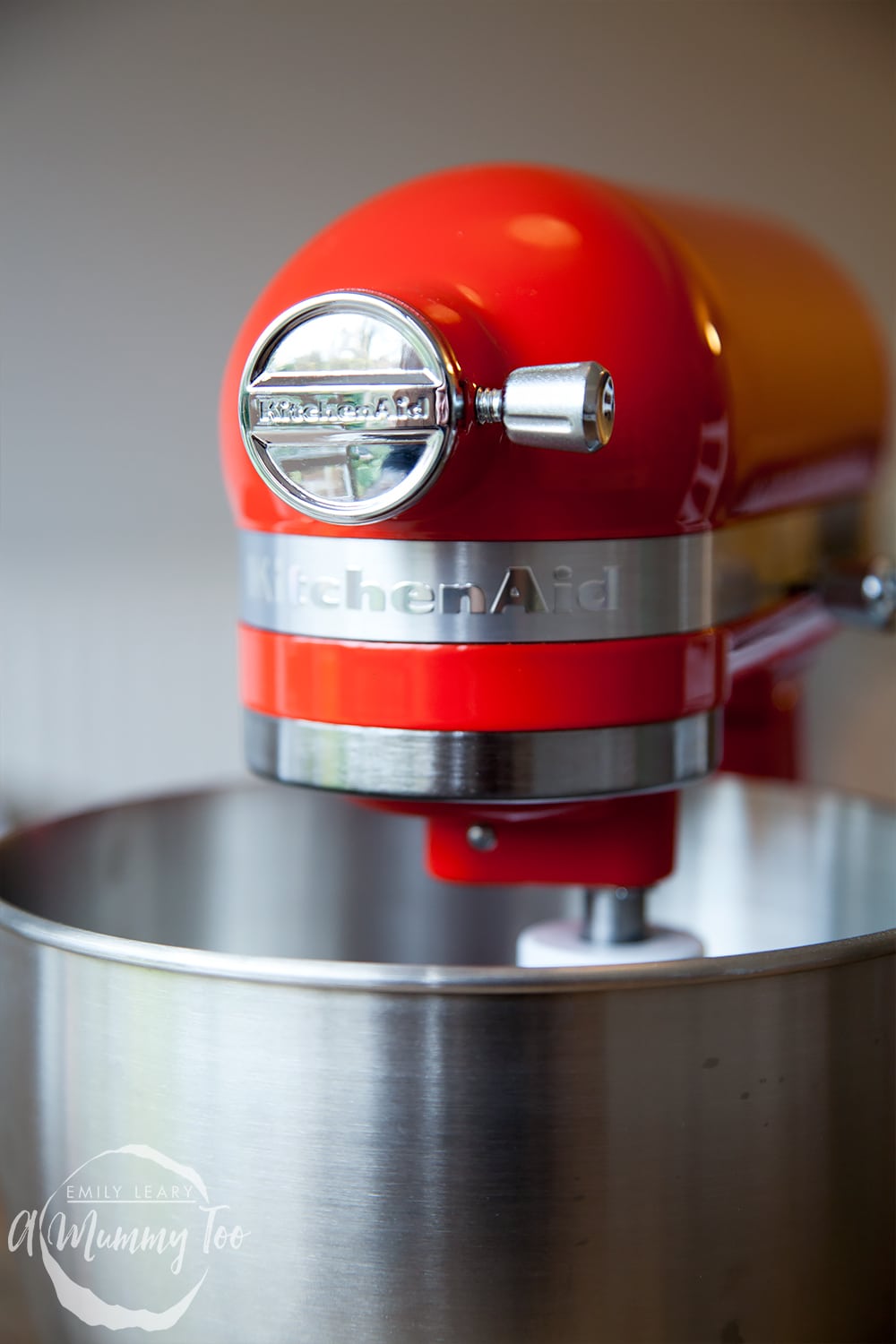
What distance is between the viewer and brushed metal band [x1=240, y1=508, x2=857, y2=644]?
0.33 metres

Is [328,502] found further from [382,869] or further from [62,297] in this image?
[62,297]

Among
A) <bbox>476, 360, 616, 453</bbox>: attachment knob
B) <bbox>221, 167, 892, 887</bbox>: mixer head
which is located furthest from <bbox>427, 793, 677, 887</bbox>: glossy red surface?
<bbox>476, 360, 616, 453</bbox>: attachment knob

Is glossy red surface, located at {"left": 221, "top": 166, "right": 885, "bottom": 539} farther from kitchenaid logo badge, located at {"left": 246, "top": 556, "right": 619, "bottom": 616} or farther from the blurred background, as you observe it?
the blurred background

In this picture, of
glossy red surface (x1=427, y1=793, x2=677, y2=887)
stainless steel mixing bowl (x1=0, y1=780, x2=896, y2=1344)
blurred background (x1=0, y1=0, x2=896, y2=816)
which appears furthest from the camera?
blurred background (x1=0, y1=0, x2=896, y2=816)

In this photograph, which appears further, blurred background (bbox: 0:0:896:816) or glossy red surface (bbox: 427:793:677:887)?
blurred background (bbox: 0:0:896:816)

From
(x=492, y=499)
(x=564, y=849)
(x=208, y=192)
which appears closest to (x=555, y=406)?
(x=492, y=499)

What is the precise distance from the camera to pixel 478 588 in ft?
1.10

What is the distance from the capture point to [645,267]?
0.35 m

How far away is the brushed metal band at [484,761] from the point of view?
34 centimetres

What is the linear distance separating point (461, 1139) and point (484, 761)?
0.09 m

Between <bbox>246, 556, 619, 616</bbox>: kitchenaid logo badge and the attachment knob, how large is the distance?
40mm

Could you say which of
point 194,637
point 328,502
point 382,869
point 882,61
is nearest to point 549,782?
point 328,502

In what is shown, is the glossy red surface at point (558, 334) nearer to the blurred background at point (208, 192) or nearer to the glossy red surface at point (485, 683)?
the glossy red surface at point (485, 683)

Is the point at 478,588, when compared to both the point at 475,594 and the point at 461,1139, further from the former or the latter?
the point at 461,1139
